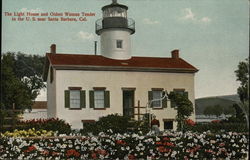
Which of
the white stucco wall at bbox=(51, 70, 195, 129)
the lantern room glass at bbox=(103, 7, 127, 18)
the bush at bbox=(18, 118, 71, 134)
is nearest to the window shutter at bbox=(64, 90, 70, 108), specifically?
the white stucco wall at bbox=(51, 70, 195, 129)

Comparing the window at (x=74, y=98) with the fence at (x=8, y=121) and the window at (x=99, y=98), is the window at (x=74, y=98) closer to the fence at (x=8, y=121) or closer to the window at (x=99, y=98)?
the window at (x=99, y=98)

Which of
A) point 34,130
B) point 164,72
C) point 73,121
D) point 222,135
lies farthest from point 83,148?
point 164,72

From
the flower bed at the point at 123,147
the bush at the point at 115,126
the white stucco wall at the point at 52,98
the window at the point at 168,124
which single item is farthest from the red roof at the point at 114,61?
the flower bed at the point at 123,147

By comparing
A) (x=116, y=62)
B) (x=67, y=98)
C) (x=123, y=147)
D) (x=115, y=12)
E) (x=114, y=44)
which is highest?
(x=115, y=12)

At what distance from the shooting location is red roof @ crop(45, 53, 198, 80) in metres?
26.9

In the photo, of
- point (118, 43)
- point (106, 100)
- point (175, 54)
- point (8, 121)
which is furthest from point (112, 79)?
point (8, 121)

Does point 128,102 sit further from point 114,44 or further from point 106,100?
point 114,44

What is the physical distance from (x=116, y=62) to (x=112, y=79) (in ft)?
5.08

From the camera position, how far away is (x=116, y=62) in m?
28.4

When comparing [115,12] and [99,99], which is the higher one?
[115,12]

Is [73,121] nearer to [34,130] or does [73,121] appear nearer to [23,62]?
[34,130]

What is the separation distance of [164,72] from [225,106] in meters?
5.76

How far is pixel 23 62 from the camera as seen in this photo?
4022 cm

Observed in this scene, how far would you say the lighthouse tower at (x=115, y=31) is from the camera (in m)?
29.9
